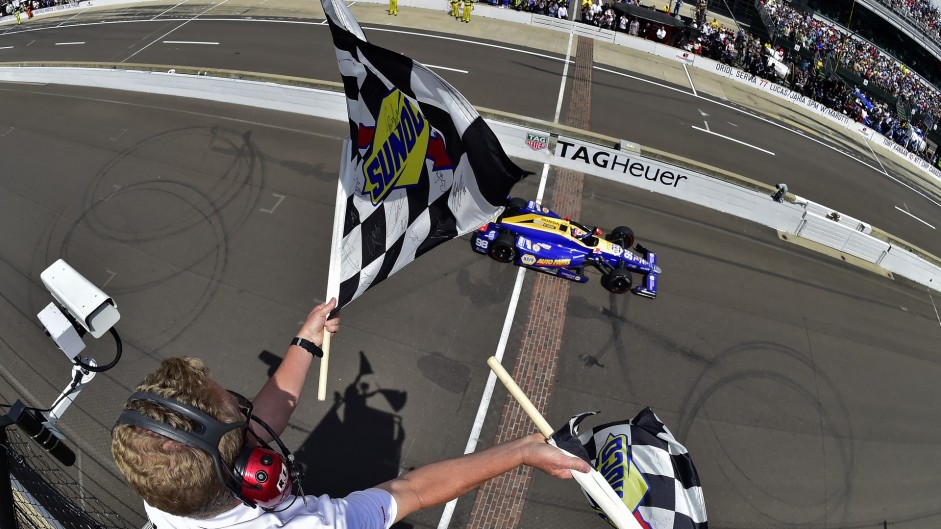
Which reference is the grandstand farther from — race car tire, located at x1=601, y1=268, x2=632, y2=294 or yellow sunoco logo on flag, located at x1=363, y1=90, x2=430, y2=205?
yellow sunoco logo on flag, located at x1=363, y1=90, x2=430, y2=205

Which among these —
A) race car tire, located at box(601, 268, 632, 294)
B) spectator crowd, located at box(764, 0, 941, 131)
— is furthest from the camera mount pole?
spectator crowd, located at box(764, 0, 941, 131)

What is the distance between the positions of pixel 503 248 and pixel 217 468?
33.2 feet

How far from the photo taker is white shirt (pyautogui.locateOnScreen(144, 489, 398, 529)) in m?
2.45

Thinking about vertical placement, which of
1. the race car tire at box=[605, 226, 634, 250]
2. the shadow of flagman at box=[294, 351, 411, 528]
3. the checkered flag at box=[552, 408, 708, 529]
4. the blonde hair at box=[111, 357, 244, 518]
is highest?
the blonde hair at box=[111, 357, 244, 518]

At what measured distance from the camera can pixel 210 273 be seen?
11133 millimetres

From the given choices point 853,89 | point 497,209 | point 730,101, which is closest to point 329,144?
point 497,209

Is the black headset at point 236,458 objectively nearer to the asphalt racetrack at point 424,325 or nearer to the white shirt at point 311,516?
the white shirt at point 311,516

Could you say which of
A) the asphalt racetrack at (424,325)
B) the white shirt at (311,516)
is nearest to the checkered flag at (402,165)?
the white shirt at (311,516)

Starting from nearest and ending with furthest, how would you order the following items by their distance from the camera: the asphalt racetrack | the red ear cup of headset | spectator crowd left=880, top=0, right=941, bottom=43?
the red ear cup of headset < the asphalt racetrack < spectator crowd left=880, top=0, right=941, bottom=43

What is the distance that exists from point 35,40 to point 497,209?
32744 millimetres

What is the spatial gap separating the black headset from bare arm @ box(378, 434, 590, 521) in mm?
579

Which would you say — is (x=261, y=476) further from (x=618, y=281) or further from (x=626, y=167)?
(x=626, y=167)

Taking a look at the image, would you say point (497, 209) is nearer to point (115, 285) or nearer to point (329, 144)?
point (115, 285)

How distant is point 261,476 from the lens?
240 cm
